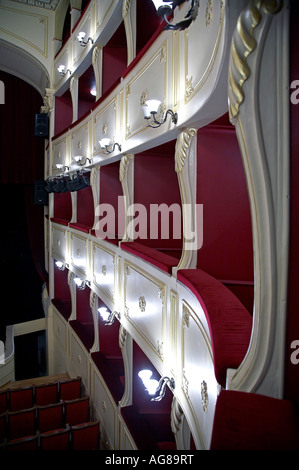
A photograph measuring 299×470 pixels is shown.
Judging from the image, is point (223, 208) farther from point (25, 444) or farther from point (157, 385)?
point (25, 444)

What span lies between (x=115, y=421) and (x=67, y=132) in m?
5.74

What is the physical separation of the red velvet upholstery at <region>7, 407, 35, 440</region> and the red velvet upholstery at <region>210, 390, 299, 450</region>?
5470 mm

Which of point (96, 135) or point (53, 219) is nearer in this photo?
point (96, 135)

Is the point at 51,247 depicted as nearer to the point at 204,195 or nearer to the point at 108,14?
the point at 108,14

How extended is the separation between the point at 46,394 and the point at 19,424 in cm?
98

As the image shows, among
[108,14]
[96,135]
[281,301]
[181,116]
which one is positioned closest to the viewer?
[281,301]

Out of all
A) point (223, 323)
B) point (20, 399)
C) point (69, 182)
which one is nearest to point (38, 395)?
point (20, 399)

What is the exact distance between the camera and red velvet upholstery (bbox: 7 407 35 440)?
5680 mm

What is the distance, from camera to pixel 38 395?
6605mm

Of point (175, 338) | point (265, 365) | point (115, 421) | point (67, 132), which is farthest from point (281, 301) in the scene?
point (67, 132)

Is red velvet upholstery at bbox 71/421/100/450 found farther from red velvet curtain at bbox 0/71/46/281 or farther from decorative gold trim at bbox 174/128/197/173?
red velvet curtain at bbox 0/71/46/281

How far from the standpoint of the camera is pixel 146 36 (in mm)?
5051

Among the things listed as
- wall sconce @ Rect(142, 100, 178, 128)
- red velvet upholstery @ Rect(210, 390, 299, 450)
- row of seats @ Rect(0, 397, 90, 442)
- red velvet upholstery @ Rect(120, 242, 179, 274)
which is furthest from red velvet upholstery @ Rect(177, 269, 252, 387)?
row of seats @ Rect(0, 397, 90, 442)

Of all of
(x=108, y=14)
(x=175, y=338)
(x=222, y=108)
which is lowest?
(x=175, y=338)
